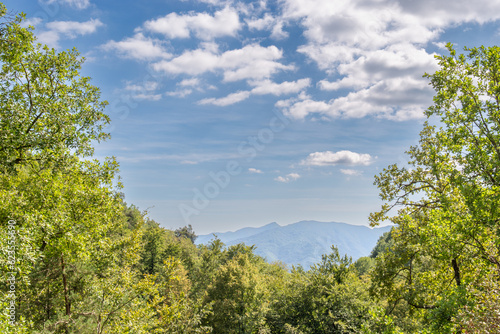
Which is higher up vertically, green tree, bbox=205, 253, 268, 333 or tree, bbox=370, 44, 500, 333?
tree, bbox=370, 44, 500, 333

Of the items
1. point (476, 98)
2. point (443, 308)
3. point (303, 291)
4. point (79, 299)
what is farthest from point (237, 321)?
point (476, 98)

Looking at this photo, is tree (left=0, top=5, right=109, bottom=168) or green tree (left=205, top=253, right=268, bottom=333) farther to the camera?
green tree (left=205, top=253, right=268, bottom=333)

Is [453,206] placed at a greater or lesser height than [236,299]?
greater

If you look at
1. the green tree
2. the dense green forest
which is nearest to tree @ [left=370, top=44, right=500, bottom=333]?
the dense green forest

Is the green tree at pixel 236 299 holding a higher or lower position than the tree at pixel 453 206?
lower

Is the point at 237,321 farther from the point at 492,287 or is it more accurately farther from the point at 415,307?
the point at 492,287

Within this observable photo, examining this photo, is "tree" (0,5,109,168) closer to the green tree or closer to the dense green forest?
the dense green forest

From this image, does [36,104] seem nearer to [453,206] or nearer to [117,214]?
[117,214]

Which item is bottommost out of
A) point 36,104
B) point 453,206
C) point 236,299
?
point 236,299

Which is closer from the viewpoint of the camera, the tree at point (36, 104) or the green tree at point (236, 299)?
the tree at point (36, 104)

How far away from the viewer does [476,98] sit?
9531mm

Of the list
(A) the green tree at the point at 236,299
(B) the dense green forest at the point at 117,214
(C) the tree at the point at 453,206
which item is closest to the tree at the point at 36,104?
(B) the dense green forest at the point at 117,214

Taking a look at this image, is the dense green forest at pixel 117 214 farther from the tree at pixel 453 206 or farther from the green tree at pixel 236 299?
the green tree at pixel 236 299

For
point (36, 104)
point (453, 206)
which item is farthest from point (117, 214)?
point (453, 206)
